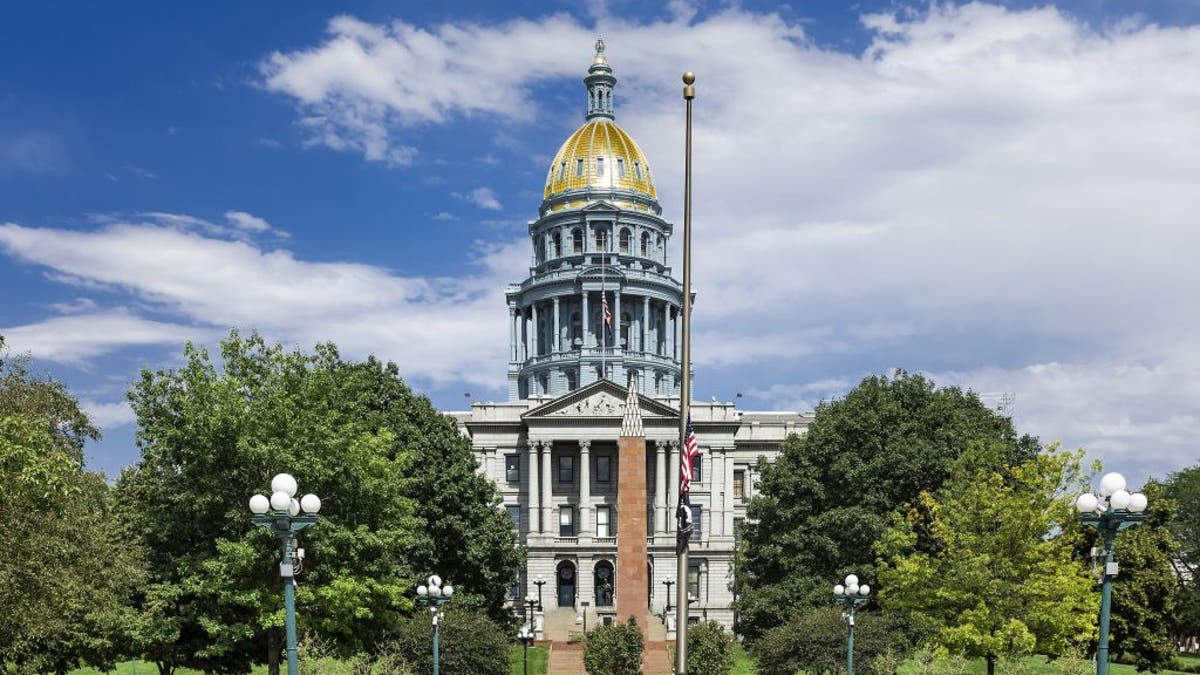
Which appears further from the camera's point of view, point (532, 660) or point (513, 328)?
point (513, 328)

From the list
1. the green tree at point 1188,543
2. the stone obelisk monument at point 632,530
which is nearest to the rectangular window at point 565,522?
the green tree at point 1188,543

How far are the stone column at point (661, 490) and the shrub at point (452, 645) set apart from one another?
4819 cm

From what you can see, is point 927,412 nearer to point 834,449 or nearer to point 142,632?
point 834,449

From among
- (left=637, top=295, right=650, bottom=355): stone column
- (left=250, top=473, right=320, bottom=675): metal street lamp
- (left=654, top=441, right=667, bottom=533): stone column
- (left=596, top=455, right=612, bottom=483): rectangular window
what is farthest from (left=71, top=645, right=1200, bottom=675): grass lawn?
(left=637, top=295, right=650, bottom=355): stone column

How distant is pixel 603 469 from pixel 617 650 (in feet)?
152

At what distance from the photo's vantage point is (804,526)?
5366 cm

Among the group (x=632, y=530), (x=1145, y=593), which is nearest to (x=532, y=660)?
(x=632, y=530)

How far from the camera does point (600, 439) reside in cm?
9212

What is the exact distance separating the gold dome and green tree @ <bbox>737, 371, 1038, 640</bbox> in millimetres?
60155

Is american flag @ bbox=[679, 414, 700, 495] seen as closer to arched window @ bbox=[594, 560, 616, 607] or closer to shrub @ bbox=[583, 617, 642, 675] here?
shrub @ bbox=[583, 617, 642, 675]

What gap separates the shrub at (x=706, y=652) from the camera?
47281 mm

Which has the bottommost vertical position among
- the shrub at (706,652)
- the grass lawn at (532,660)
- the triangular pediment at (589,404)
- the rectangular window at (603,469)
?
the grass lawn at (532,660)

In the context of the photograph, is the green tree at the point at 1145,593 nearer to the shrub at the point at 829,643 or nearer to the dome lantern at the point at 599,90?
the shrub at the point at 829,643

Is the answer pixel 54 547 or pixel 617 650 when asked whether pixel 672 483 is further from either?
pixel 54 547
